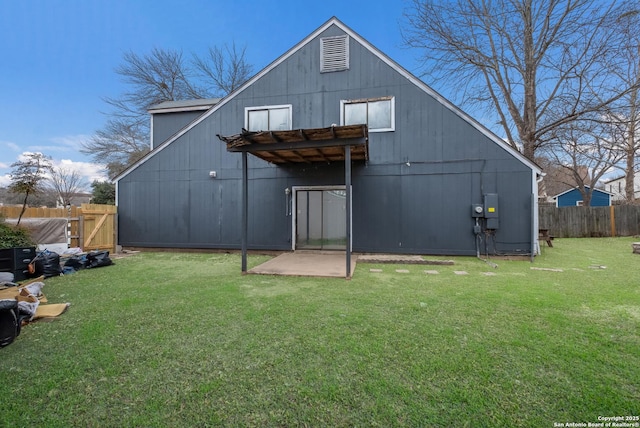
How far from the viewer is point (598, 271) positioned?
5.82 meters

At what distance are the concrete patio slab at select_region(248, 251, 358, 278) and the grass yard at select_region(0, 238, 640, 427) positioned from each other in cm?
111

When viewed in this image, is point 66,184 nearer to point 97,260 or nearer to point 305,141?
point 97,260

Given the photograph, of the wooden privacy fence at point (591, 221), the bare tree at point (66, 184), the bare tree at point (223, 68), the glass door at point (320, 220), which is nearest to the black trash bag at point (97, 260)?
the glass door at point (320, 220)

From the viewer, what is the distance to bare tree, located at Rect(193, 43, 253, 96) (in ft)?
62.1

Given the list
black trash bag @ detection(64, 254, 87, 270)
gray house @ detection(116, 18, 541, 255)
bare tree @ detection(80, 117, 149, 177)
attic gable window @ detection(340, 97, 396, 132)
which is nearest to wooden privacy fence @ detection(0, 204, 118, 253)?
gray house @ detection(116, 18, 541, 255)

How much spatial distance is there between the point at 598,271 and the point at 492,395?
237 inches

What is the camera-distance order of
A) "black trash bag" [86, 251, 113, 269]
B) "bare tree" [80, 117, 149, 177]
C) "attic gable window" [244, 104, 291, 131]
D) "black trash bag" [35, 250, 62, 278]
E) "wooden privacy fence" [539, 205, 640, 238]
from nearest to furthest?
"black trash bag" [35, 250, 62, 278] → "black trash bag" [86, 251, 113, 269] → "attic gable window" [244, 104, 291, 131] → "wooden privacy fence" [539, 205, 640, 238] → "bare tree" [80, 117, 149, 177]

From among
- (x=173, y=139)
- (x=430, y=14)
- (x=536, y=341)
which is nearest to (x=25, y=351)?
(x=536, y=341)

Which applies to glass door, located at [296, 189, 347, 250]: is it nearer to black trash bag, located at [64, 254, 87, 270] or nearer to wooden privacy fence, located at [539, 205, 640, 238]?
black trash bag, located at [64, 254, 87, 270]

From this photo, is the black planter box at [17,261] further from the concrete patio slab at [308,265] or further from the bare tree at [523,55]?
the bare tree at [523,55]

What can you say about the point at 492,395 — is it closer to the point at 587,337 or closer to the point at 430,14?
the point at 587,337

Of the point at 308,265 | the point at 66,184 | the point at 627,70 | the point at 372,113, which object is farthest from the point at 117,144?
the point at 627,70

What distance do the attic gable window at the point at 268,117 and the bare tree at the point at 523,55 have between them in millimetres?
6905

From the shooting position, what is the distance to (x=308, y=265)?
6512mm
